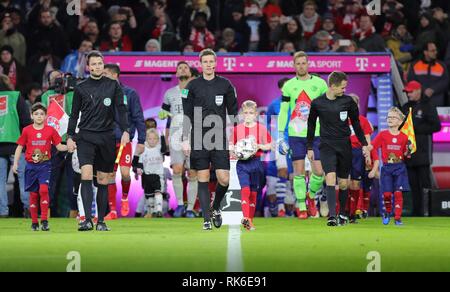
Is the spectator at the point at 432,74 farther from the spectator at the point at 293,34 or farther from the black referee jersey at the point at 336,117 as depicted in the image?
the black referee jersey at the point at 336,117

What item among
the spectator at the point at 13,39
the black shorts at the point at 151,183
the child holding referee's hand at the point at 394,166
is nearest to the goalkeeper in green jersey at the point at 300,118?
the child holding referee's hand at the point at 394,166

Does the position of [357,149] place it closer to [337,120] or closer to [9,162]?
[337,120]

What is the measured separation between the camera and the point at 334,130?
16281mm

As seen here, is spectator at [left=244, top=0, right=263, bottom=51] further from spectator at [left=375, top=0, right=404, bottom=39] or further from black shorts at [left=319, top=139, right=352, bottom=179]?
black shorts at [left=319, top=139, right=352, bottom=179]

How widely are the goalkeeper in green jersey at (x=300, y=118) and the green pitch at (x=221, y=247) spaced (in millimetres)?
1811

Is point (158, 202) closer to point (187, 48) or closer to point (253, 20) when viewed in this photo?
point (187, 48)

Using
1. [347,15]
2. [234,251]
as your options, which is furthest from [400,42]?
[234,251]

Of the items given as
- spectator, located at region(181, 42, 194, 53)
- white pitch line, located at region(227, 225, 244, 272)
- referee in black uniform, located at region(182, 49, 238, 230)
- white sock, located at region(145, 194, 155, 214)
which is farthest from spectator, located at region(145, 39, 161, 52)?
white pitch line, located at region(227, 225, 244, 272)

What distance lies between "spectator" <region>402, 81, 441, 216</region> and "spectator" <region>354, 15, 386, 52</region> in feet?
7.20

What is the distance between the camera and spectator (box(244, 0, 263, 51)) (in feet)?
79.8

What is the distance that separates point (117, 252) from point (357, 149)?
7125 mm

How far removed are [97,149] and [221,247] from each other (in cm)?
309

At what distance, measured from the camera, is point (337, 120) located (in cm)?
1628
